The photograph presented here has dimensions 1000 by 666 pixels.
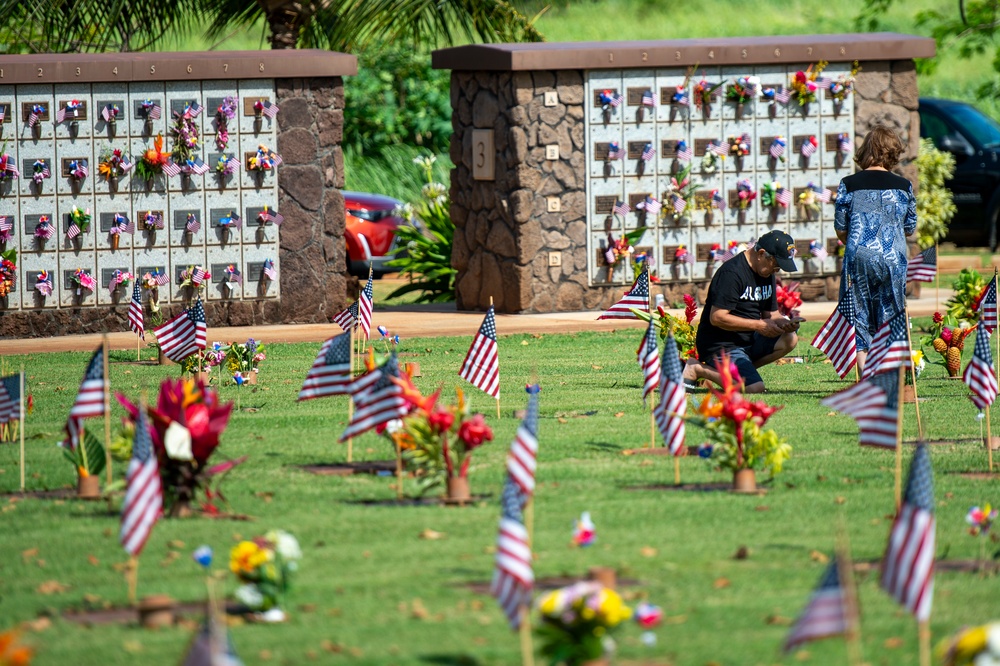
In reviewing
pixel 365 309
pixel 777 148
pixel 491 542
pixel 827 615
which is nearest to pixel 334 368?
pixel 491 542

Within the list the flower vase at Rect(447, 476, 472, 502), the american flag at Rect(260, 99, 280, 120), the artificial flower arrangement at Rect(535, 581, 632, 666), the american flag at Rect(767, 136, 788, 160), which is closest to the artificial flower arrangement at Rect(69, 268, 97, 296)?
the american flag at Rect(260, 99, 280, 120)

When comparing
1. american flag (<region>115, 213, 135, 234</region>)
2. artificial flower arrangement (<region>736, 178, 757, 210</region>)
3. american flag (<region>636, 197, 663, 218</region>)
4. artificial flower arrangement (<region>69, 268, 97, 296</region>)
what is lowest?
artificial flower arrangement (<region>69, 268, 97, 296</region>)

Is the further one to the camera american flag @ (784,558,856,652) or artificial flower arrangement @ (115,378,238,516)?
artificial flower arrangement @ (115,378,238,516)

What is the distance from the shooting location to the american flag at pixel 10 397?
830cm

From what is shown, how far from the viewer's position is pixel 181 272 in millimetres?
15398

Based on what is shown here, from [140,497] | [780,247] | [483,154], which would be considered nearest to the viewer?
[140,497]

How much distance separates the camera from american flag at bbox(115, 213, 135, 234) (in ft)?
49.4

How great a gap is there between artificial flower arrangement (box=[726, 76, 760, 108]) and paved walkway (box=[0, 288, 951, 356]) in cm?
220

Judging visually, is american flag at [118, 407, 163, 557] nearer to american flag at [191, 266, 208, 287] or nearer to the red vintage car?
american flag at [191, 266, 208, 287]

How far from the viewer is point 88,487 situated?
792cm

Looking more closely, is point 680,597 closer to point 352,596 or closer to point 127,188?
point 352,596

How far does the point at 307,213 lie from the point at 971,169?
1022 centimetres

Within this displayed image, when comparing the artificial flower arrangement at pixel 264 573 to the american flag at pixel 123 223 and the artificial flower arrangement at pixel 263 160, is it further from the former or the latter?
the artificial flower arrangement at pixel 263 160

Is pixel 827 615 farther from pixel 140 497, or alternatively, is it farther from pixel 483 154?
pixel 483 154
